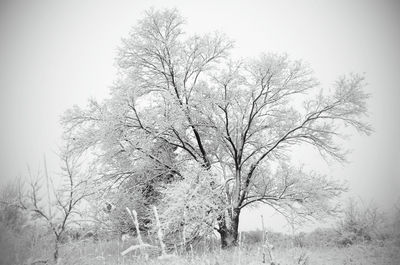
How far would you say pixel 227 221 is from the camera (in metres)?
10.1

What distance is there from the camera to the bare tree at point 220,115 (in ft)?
33.8

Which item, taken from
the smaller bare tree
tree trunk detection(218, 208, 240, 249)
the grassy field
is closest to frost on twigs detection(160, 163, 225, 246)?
the grassy field

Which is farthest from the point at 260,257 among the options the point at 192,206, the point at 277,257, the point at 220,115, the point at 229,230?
the point at 220,115

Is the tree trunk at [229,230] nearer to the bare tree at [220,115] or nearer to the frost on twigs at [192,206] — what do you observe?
the bare tree at [220,115]

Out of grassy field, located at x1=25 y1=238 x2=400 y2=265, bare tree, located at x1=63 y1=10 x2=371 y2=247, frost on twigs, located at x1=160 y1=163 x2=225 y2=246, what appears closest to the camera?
grassy field, located at x1=25 y1=238 x2=400 y2=265

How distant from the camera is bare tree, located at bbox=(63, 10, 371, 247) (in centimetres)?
1030

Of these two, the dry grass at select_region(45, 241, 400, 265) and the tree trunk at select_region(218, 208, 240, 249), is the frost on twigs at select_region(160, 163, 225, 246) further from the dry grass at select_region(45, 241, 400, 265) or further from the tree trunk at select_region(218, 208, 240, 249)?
the tree trunk at select_region(218, 208, 240, 249)

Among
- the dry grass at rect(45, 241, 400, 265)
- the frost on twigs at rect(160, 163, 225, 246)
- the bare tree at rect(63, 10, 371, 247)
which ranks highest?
the bare tree at rect(63, 10, 371, 247)

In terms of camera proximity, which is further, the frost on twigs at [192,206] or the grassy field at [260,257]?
the frost on twigs at [192,206]

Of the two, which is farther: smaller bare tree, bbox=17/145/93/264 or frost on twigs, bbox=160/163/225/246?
frost on twigs, bbox=160/163/225/246

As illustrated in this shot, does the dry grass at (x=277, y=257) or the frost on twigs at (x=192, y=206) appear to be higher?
the frost on twigs at (x=192, y=206)

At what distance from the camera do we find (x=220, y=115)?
35.7ft

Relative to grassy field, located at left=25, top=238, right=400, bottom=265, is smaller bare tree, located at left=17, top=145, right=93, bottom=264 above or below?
above

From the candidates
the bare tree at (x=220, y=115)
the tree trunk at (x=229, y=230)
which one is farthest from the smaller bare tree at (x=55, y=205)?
the tree trunk at (x=229, y=230)
